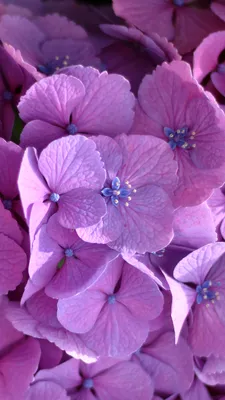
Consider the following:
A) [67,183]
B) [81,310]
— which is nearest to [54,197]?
[67,183]

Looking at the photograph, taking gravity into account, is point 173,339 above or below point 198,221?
below

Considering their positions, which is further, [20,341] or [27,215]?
[20,341]

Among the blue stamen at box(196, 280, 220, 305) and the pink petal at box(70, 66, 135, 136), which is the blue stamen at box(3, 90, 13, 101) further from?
the blue stamen at box(196, 280, 220, 305)

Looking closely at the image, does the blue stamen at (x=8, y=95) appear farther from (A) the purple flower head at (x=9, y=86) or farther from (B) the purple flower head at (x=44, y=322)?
(B) the purple flower head at (x=44, y=322)

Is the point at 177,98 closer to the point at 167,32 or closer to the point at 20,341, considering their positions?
the point at 167,32

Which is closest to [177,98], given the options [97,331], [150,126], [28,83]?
[150,126]

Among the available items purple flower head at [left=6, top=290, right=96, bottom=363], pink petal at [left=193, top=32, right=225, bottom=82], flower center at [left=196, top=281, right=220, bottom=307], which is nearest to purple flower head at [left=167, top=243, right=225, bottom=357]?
flower center at [left=196, top=281, right=220, bottom=307]

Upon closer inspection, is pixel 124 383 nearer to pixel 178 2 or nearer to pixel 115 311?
pixel 115 311
